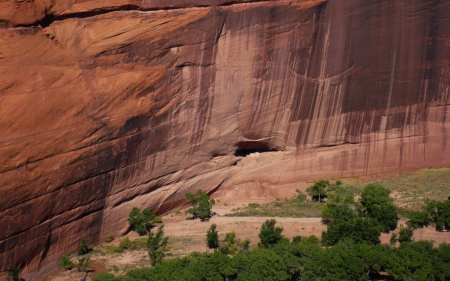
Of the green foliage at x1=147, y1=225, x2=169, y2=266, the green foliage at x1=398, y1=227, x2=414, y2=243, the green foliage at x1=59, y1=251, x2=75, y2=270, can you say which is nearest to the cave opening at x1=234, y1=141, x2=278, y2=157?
the green foliage at x1=147, y1=225, x2=169, y2=266

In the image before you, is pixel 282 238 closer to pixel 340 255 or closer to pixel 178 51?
pixel 340 255

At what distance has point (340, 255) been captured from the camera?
26.8m

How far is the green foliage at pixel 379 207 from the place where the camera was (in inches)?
1180

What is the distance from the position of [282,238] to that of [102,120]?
8807mm

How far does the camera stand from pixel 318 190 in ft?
110

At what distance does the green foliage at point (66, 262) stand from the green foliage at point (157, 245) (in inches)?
122

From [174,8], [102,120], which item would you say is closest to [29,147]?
[102,120]

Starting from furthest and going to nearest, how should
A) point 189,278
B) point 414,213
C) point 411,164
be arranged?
point 411,164, point 414,213, point 189,278

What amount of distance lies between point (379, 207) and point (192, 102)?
9390 millimetres

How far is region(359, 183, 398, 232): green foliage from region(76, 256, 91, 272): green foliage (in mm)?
11844

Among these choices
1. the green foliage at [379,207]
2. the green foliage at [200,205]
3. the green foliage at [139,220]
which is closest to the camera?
the green foliage at [379,207]

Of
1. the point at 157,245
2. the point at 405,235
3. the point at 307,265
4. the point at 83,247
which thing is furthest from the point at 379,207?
the point at 83,247

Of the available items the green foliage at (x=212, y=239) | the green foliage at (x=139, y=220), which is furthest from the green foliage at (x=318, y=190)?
the green foliage at (x=139, y=220)

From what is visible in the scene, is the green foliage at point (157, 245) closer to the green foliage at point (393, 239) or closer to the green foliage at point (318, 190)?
the green foliage at point (318, 190)
